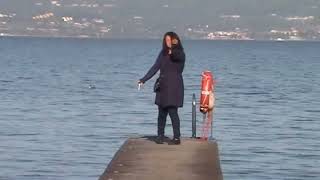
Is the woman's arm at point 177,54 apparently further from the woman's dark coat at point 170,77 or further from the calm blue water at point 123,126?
the calm blue water at point 123,126

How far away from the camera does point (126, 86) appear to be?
58.6 m

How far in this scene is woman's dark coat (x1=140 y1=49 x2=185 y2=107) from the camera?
1986 centimetres

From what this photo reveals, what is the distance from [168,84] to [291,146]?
33.6ft

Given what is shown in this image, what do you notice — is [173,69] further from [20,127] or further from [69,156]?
[20,127]

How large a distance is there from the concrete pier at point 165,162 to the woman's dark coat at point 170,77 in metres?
0.80

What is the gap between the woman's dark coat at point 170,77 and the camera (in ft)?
65.2

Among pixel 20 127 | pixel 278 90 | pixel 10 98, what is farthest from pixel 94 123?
pixel 278 90

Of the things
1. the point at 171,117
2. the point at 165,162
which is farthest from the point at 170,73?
the point at 165,162

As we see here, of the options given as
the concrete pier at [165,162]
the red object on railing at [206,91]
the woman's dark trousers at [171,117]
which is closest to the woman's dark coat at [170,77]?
the woman's dark trousers at [171,117]

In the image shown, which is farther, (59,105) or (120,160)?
(59,105)

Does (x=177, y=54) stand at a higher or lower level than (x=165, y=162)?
higher

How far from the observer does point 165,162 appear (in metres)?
18.7

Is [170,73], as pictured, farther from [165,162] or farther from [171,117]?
[165,162]

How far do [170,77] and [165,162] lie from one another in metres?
1.78
